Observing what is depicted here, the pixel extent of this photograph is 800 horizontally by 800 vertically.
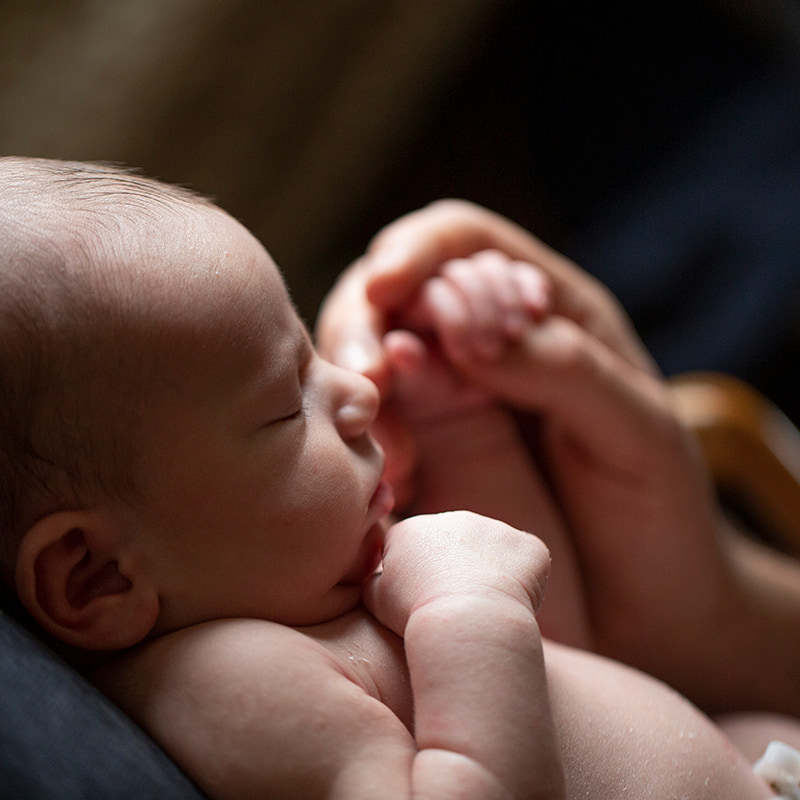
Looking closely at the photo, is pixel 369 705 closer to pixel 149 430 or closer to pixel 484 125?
pixel 149 430

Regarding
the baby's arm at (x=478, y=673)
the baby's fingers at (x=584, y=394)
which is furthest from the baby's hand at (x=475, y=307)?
the baby's arm at (x=478, y=673)

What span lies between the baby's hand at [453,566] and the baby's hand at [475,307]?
0.30 meters

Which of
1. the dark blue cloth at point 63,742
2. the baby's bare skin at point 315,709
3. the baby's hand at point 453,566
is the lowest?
the dark blue cloth at point 63,742

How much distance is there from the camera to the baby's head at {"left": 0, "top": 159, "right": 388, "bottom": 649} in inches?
19.6

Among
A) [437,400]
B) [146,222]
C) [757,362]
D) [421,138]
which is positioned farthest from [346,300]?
[421,138]

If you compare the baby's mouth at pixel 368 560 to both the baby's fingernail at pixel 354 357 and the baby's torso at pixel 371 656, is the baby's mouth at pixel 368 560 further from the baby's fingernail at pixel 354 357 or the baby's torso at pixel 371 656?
the baby's fingernail at pixel 354 357

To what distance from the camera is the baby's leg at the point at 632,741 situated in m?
0.59

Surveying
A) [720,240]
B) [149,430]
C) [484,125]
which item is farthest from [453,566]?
[484,125]

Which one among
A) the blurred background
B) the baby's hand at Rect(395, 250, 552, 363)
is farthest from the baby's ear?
the blurred background

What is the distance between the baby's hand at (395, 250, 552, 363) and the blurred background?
1.87ft

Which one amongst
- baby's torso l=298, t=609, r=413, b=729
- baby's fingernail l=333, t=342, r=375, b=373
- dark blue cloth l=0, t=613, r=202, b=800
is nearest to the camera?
dark blue cloth l=0, t=613, r=202, b=800

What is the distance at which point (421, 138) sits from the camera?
182cm

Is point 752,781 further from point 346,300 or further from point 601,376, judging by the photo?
point 346,300

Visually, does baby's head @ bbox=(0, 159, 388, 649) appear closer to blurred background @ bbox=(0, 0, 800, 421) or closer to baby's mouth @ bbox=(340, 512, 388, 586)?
baby's mouth @ bbox=(340, 512, 388, 586)
